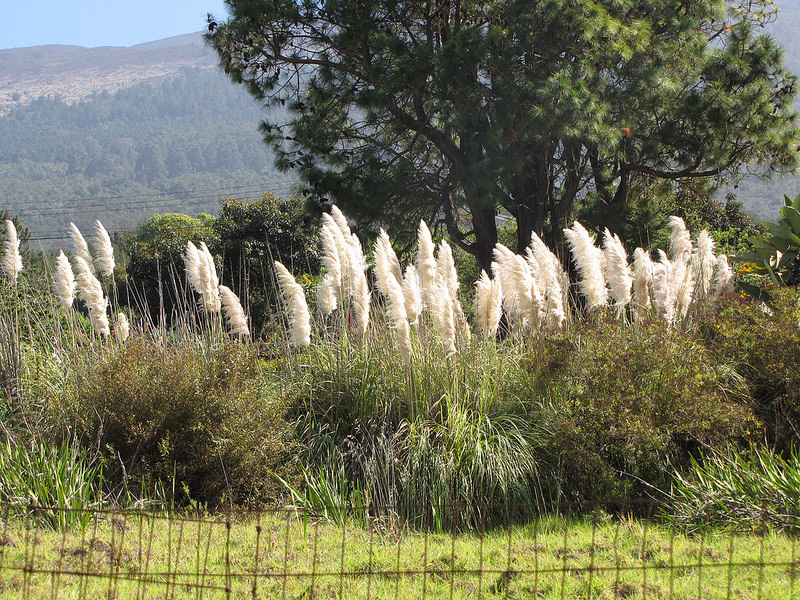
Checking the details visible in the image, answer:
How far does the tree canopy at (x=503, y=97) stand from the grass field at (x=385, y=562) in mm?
9737

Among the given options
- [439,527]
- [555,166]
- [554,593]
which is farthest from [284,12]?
[554,593]

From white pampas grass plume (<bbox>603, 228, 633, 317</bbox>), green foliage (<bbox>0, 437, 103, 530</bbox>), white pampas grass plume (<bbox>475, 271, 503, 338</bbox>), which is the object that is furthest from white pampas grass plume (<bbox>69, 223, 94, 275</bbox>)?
white pampas grass plume (<bbox>603, 228, 633, 317</bbox>)

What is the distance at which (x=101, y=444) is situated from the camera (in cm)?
571

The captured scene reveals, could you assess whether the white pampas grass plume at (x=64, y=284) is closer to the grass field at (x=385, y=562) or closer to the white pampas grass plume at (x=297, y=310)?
the white pampas grass plume at (x=297, y=310)

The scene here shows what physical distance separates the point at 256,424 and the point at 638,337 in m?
2.95

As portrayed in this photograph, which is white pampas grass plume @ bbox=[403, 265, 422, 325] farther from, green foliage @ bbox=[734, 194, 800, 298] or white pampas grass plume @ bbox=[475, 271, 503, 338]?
green foliage @ bbox=[734, 194, 800, 298]

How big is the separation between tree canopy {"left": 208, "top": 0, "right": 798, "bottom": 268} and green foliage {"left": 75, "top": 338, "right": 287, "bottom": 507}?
9272 mm

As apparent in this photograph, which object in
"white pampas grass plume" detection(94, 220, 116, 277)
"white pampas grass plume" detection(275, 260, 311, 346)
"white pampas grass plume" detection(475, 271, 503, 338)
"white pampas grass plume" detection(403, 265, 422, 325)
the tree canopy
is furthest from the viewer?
the tree canopy

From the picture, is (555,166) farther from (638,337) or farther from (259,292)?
(638,337)

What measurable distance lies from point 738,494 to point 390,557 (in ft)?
7.57

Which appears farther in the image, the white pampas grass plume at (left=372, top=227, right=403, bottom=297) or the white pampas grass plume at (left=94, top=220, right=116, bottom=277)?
the white pampas grass plume at (left=94, top=220, right=116, bottom=277)

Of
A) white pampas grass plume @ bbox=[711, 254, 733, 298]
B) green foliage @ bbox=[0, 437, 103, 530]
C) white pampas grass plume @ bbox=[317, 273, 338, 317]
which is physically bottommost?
green foliage @ bbox=[0, 437, 103, 530]

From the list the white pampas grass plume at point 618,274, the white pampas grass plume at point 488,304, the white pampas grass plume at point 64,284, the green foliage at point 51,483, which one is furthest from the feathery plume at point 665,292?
the white pampas grass plume at point 64,284

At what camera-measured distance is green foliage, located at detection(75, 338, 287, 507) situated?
5.61 metres
